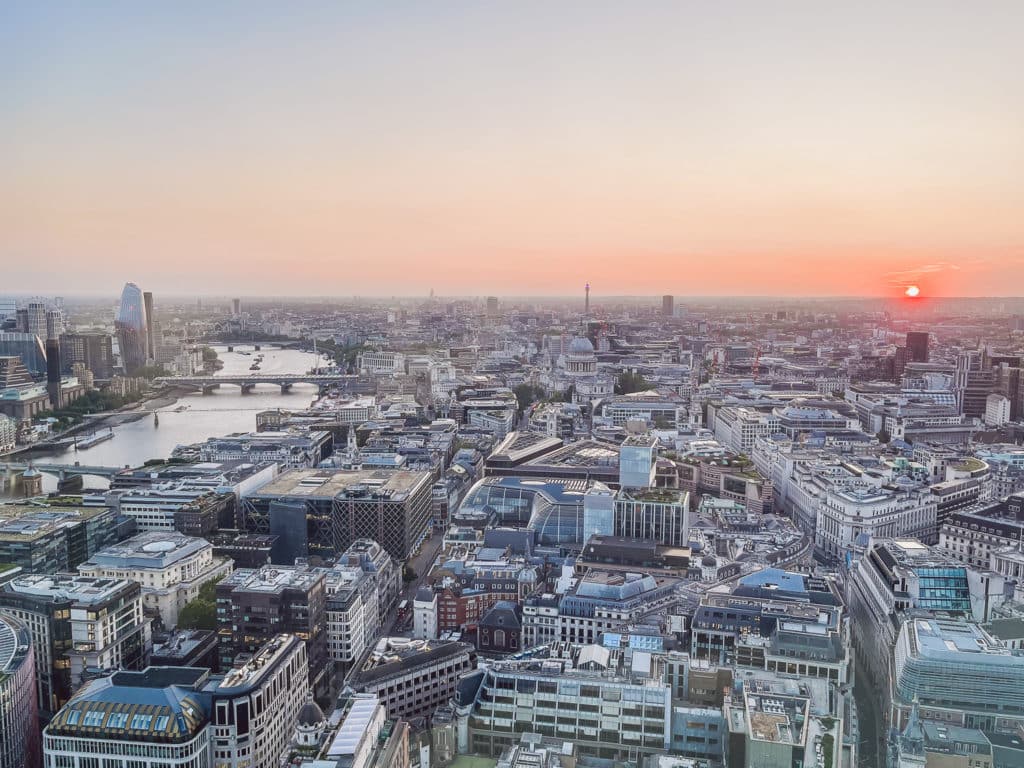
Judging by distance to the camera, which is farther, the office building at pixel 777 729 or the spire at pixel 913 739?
the spire at pixel 913 739

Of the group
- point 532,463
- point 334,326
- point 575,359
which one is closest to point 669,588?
point 532,463

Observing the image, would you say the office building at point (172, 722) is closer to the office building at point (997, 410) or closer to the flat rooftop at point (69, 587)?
the flat rooftop at point (69, 587)

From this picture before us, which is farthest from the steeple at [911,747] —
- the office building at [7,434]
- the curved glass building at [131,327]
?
the curved glass building at [131,327]

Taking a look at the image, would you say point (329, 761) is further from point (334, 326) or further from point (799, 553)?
point (334, 326)

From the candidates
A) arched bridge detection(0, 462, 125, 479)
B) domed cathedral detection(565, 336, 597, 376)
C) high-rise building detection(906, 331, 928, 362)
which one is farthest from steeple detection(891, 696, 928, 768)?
domed cathedral detection(565, 336, 597, 376)

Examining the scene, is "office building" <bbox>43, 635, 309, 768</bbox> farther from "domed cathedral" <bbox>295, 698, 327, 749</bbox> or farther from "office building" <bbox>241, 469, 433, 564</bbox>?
"office building" <bbox>241, 469, 433, 564</bbox>
